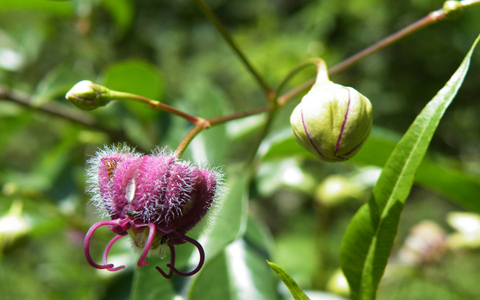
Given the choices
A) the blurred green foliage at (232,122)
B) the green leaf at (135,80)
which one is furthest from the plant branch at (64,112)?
the green leaf at (135,80)

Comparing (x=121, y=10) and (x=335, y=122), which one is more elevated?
(x=121, y=10)

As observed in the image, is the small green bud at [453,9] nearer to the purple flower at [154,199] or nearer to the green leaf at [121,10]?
the purple flower at [154,199]

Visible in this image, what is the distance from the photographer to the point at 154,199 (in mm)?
597

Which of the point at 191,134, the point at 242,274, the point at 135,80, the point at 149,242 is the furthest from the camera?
the point at 135,80

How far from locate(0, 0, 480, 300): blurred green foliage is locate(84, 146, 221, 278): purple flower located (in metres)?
0.11

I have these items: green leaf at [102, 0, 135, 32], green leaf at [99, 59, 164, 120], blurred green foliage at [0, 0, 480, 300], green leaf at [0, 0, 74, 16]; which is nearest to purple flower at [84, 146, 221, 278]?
blurred green foliage at [0, 0, 480, 300]

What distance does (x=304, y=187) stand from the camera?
5.65ft

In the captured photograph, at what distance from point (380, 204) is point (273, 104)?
14.0 inches

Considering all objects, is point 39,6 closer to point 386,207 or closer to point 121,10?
point 121,10

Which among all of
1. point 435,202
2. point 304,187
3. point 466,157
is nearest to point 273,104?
point 304,187

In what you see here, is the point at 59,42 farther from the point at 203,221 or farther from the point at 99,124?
the point at 203,221

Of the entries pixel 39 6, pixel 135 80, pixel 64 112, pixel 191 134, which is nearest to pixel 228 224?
pixel 191 134

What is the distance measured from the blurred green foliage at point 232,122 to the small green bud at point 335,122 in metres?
0.21

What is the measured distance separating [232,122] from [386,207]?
107cm
